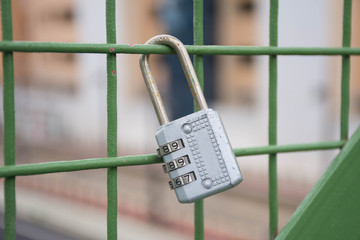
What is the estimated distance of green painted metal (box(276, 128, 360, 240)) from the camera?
967 mm

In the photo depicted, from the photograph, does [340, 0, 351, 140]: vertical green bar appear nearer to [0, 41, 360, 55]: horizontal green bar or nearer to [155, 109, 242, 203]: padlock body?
[0, 41, 360, 55]: horizontal green bar

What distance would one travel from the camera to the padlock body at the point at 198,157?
753 mm

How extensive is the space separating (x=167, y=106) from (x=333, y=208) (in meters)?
6.54

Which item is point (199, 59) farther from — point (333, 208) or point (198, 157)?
point (333, 208)

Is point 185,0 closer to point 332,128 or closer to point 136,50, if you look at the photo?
point 332,128

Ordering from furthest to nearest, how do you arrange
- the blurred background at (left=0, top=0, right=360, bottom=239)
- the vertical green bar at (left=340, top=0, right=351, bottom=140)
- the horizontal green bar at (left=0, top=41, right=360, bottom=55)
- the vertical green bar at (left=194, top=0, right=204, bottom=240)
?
the blurred background at (left=0, top=0, right=360, bottom=239) → the vertical green bar at (left=340, top=0, right=351, bottom=140) → the vertical green bar at (left=194, top=0, right=204, bottom=240) → the horizontal green bar at (left=0, top=41, right=360, bottom=55)

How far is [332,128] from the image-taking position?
5.37 meters

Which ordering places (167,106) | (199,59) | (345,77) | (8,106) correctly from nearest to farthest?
(8,106) < (199,59) < (345,77) < (167,106)

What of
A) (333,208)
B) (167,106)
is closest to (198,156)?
(333,208)

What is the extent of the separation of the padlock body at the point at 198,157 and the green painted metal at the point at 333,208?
285 mm

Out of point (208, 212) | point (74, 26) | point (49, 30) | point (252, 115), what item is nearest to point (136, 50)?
point (208, 212)

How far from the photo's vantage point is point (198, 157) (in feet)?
2.48

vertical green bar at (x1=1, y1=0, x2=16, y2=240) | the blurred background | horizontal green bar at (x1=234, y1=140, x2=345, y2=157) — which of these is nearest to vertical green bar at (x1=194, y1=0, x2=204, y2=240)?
horizontal green bar at (x1=234, y1=140, x2=345, y2=157)

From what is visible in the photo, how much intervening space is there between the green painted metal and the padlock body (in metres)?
0.28
